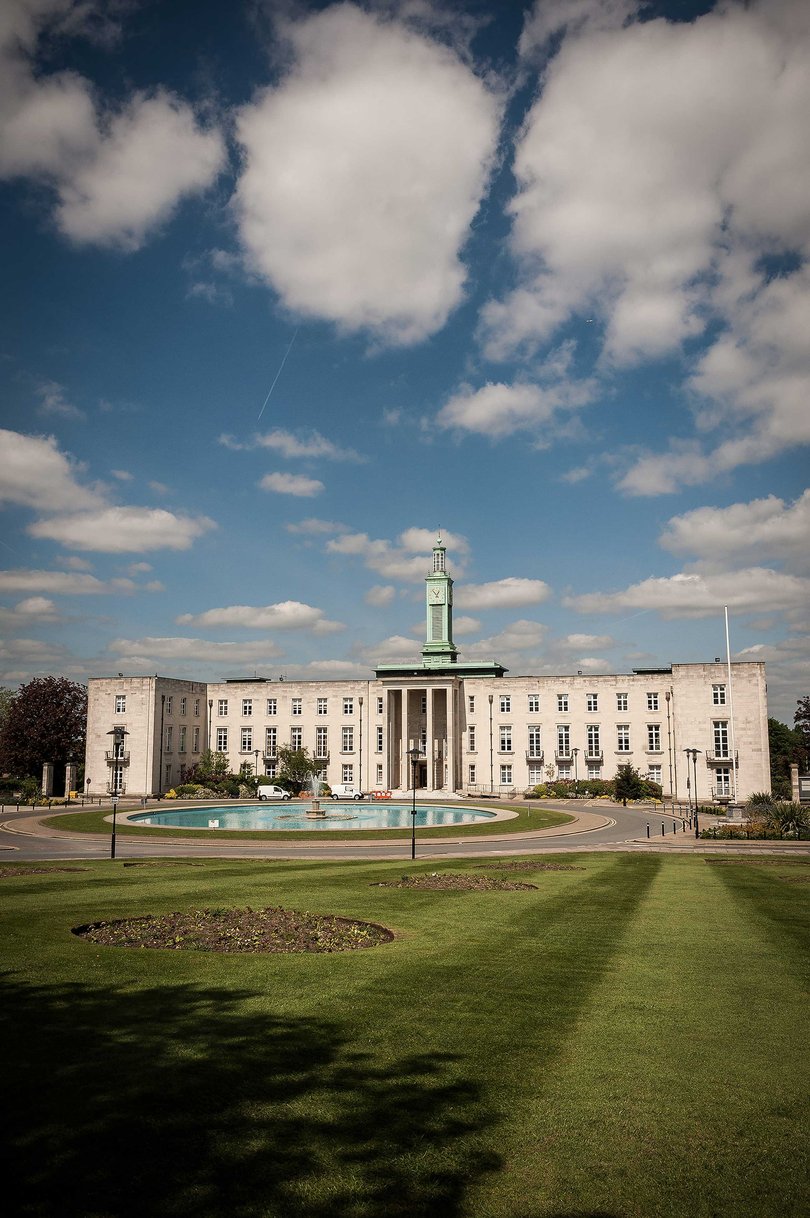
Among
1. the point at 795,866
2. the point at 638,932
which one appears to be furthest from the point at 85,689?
the point at 638,932

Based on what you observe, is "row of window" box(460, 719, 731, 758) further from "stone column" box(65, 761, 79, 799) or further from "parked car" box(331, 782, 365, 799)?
"stone column" box(65, 761, 79, 799)

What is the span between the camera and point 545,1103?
26.9ft

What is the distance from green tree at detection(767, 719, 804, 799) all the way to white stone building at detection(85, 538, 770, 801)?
3.75m

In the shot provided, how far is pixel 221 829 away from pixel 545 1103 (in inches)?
1684

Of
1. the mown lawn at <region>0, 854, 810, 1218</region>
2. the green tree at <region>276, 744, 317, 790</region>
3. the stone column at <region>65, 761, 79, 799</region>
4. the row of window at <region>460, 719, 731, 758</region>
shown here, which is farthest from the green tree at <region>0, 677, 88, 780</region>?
the mown lawn at <region>0, 854, 810, 1218</region>

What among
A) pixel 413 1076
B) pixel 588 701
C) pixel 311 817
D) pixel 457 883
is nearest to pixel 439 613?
pixel 588 701

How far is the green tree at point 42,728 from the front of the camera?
8300cm

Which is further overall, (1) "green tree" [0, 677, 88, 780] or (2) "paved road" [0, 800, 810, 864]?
(1) "green tree" [0, 677, 88, 780]

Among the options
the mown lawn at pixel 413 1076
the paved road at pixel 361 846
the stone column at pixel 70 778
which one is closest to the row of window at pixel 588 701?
the paved road at pixel 361 846

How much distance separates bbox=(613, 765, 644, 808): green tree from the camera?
235 ft

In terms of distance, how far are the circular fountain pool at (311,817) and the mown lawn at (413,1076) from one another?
1413 inches

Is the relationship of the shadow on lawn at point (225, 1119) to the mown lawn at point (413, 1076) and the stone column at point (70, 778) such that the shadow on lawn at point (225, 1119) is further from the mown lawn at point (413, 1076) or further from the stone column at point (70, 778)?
the stone column at point (70, 778)

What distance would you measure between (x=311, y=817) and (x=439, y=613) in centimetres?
4128

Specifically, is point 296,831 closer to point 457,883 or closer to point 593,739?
point 457,883
